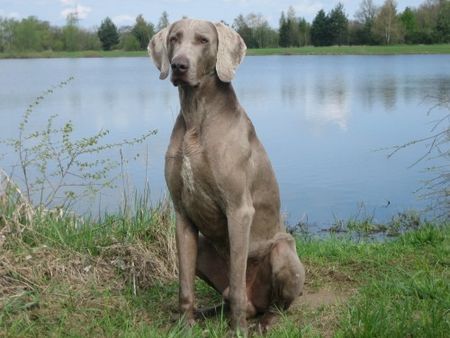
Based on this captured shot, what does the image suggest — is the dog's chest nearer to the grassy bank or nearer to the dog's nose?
the dog's nose

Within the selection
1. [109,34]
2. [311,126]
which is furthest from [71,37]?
[311,126]

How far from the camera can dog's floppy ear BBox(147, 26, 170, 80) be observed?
13.2ft

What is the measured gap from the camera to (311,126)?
15008mm

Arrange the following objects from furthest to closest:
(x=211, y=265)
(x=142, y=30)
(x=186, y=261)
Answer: (x=142, y=30)
(x=211, y=265)
(x=186, y=261)

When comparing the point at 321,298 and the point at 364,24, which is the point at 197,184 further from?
the point at 364,24

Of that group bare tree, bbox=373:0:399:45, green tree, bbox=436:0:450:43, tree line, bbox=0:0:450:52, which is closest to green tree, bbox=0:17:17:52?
Answer: tree line, bbox=0:0:450:52

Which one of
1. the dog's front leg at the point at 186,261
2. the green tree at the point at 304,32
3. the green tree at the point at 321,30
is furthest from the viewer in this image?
the green tree at the point at 304,32

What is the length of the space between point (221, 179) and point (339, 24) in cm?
6286

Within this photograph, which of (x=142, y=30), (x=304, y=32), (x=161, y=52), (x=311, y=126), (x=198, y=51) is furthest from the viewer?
(x=304, y=32)

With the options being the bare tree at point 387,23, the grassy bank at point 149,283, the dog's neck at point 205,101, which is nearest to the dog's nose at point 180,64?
the dog's neck at point 205,101

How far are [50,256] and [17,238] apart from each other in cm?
32

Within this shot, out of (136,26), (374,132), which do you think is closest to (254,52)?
(136,26)

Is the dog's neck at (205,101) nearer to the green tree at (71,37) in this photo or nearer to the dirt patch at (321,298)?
the dirt patch at (321,298)

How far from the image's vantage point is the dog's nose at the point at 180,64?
3.71 metres
